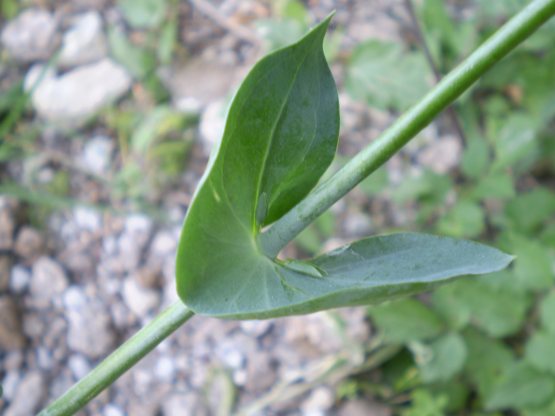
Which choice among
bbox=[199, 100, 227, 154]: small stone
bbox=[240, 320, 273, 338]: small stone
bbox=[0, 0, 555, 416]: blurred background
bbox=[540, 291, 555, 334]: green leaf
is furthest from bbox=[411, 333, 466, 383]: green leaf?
bbox=[199, 100, 227, 154]: small stone

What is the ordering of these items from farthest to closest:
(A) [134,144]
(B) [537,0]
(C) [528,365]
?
1. (A) [134,144]
2. (C) [528,365]
3. (B) [537,0]

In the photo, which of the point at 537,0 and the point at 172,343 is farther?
the point at 172,343

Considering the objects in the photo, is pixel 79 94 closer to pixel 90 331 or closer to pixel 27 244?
pixel 27 244

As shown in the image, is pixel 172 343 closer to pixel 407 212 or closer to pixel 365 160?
pixel 407 212

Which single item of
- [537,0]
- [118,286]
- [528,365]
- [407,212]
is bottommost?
[528,365]

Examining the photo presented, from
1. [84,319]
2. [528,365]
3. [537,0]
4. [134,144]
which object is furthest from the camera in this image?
[134,144]

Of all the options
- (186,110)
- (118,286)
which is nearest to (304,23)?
(186,110)

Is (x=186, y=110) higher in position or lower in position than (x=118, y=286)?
higher

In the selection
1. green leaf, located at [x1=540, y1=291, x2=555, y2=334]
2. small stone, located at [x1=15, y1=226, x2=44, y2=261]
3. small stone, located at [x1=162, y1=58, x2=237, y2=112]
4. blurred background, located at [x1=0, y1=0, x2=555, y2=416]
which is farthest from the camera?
small stone, located at [x1=162, y1=58, x2=237, y2=112]

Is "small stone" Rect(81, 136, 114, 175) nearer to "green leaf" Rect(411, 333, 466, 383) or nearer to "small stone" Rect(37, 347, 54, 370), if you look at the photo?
"small stone" Rect(37, 347, 54, 370)
